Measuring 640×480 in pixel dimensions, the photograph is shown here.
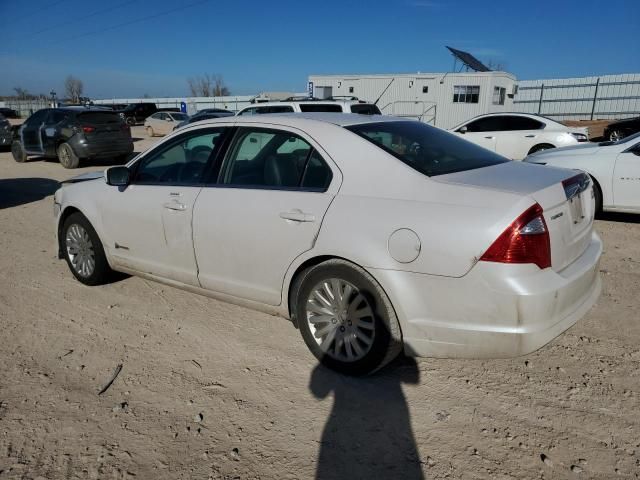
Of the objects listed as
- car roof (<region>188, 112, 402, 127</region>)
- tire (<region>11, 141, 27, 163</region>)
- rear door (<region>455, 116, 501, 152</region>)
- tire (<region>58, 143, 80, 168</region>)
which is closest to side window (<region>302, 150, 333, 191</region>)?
car roof (<region>188, 112, 402, 127</region>)

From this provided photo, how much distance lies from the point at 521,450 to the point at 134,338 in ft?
8.83

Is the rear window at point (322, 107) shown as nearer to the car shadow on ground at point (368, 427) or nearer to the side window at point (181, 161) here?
the side window at point (181, 161)

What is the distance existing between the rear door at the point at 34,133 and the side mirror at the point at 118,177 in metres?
11.7

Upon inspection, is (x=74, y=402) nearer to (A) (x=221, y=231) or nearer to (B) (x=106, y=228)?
(A) (x=221, y=231)

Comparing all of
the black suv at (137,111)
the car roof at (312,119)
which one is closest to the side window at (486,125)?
the car roof at (312,119)

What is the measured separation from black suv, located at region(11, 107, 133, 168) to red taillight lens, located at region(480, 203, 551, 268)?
12937mm

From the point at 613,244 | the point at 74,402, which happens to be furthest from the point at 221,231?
the point at 613,244

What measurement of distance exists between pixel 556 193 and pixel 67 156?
44.3 ft

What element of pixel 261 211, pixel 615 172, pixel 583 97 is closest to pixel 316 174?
pixel 261 211

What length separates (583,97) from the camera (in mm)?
30000

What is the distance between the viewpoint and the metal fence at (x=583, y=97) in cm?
2853

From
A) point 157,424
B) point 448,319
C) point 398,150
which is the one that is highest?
point 398,150

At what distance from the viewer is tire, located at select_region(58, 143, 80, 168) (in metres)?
12.9

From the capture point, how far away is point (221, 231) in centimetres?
324
